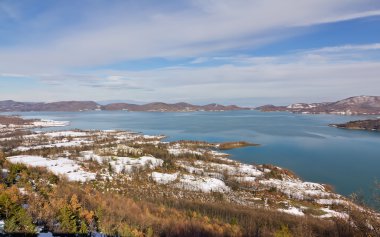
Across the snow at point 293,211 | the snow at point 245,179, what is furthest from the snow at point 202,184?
the snow at point 293,211

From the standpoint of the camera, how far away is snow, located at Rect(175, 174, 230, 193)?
26.4 m

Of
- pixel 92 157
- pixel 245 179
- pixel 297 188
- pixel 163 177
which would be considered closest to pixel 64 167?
pixel 92 157

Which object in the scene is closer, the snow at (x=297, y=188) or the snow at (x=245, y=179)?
the snow at (x=297, y=188)

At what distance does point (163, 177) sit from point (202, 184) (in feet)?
13.7

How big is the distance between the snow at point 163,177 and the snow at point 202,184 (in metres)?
0.83

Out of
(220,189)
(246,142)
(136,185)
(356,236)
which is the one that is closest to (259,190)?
(220,189)

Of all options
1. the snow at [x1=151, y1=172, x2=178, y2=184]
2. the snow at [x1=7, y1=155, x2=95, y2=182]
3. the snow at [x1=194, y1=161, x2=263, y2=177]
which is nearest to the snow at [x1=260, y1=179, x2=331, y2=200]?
the snow at [x1=194, y1=161, x2=263, y2=177]

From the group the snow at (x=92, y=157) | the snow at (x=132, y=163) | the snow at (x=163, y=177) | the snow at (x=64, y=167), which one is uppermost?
the snow at (x=64, y=167)

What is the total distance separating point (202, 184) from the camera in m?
27.0

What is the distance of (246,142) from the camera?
56062 millimetres

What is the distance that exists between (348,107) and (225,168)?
168553mm

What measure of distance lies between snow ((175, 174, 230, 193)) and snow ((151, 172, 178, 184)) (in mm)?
835

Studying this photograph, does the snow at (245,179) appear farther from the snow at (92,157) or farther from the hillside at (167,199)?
the snow at (92,157)

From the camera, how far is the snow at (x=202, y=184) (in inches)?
1039
